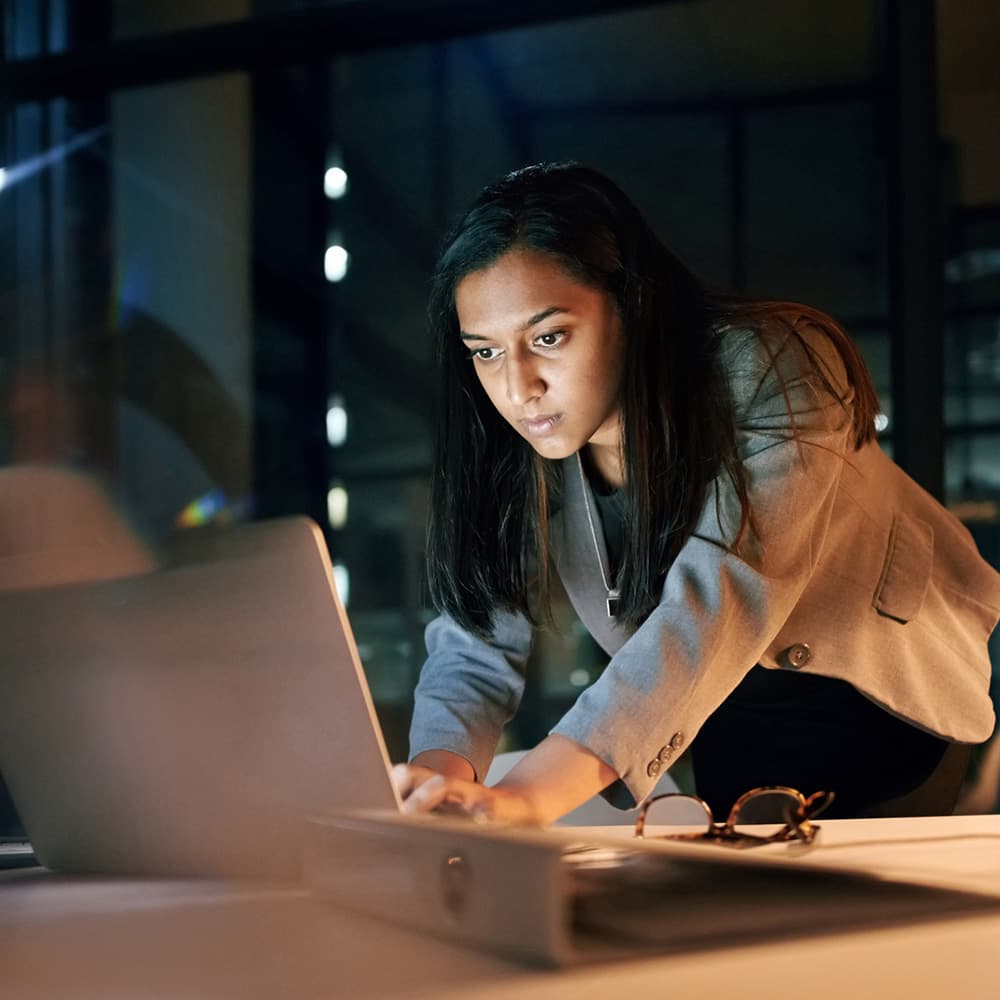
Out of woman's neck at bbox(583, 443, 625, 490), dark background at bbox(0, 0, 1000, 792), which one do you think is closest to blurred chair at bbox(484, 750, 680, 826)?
woman's neck at bbox(583, 443, 625, 490)

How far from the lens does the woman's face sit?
4.01ft

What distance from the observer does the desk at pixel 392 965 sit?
387mm

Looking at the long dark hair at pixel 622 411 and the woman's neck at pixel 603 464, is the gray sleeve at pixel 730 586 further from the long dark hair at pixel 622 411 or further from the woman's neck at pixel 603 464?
the woman's neck at pixel 603 464

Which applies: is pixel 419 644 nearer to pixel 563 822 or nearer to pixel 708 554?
pixel 563 822

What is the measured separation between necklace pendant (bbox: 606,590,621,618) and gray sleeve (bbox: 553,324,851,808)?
0.74 ft

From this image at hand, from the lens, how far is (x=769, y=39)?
3.09 meters

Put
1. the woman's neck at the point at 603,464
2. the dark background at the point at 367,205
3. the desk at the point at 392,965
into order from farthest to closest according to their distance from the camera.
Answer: the dark background at the point at 367,205 → the woman's neck at the point at 603,464 → the desk at the point at 392,965

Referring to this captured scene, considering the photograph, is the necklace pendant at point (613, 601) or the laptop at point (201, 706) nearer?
the laptop at point (201, 706)

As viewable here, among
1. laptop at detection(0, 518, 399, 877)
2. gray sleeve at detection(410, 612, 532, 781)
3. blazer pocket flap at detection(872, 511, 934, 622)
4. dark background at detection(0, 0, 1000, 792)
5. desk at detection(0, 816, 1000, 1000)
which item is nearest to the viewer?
desk at detection(0, 816, 1000, 1000)

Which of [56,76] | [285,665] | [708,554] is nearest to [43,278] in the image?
[56,76]

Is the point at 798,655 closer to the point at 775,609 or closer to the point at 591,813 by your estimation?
the point at 775,609

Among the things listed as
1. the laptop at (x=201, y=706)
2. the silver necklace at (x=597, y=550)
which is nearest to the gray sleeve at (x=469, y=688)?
the silver necklace at (x=597, y=550)

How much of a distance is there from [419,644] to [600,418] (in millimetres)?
2395

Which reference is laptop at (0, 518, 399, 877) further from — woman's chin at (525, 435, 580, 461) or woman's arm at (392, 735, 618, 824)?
woman's chin at (525, 435, 580, 461)
